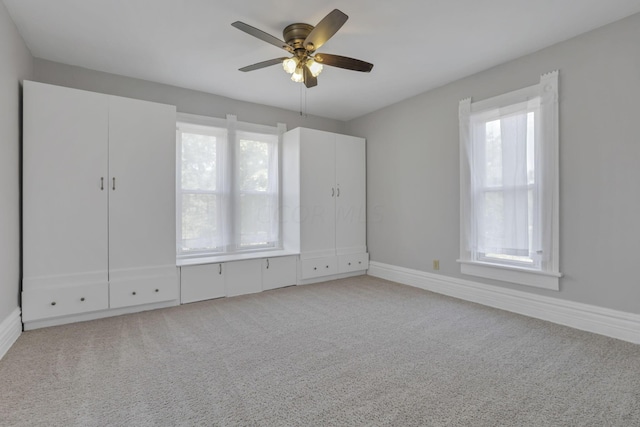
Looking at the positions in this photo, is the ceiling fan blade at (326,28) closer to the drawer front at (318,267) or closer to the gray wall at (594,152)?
the gray wall at (594,152)

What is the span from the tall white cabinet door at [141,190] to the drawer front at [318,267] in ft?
5.42

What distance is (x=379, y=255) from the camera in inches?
183

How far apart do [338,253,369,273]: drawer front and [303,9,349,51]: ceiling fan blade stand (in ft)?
9.89

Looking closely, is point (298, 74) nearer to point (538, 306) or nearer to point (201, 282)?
point (201, 282)

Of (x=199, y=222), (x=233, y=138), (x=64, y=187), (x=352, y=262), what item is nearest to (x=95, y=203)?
(x=64, y=187)

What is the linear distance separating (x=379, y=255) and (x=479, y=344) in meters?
2.35

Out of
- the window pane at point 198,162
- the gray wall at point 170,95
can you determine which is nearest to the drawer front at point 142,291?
the window pane at point 198,162

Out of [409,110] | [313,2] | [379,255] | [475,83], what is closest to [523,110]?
[475,83]

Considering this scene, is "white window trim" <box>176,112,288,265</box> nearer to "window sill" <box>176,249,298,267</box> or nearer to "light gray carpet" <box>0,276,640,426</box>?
"window sill" <box>176,249,298,267</box>

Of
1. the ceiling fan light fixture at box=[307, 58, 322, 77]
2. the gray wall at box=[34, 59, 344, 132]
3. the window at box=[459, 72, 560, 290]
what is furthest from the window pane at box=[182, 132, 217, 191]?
the window at box=[459, 72, 560, 290]

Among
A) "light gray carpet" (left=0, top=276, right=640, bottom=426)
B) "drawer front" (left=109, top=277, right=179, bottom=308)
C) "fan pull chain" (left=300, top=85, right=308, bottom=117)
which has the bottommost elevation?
"light gray carpet" (left=0, top=276, right=640, bottom=426)

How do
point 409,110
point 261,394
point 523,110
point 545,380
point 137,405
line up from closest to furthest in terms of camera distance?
1. point 137,405
2. point 261,394
3. point 545,380
4. point 523,110
5. point 409,110

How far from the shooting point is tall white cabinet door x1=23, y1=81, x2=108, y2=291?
263cm

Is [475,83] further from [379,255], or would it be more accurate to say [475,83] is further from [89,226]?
[89,226]
